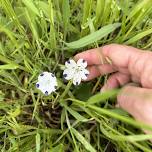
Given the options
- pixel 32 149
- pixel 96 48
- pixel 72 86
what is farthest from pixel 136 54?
pixel 32 149

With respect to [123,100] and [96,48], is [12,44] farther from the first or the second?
[123,100]

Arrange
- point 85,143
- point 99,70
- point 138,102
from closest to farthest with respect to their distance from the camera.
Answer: point 138,102, point 85,143, point 99,70

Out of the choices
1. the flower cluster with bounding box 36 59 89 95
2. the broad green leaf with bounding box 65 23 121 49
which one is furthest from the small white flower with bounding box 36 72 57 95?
the broad green leaf with bounding box 65 23 121 49

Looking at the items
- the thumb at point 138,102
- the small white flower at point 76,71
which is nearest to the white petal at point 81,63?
the small white flower at point 76,71

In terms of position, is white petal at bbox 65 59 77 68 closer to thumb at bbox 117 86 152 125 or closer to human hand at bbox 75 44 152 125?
Answer: human hand at bbox 75 44 152 125

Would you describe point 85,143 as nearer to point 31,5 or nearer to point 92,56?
point 92,56

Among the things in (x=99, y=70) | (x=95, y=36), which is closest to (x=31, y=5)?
(x=95, y=36)

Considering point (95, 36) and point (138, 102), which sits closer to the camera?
point (138, 102)
